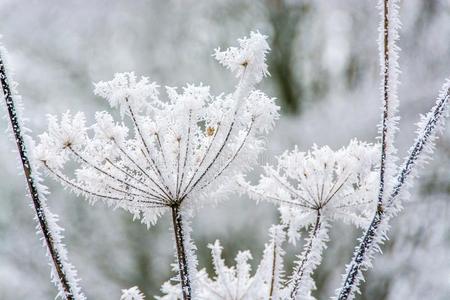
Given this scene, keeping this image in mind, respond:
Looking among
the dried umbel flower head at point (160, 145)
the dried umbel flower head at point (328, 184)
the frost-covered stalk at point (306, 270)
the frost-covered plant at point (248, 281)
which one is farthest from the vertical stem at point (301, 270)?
the dried umbel flower head at point (160, 145)

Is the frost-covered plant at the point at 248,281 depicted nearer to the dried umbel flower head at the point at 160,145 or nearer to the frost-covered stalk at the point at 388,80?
the dried umbel flower head at the point at 160,145

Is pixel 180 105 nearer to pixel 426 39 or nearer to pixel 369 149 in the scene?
pixel 369 149

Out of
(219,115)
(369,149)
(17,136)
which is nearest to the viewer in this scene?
(17,136)

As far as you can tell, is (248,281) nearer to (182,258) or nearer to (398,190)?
(182,258)

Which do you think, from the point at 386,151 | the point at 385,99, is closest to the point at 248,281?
the point at 386,151

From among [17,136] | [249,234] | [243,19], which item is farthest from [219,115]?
[243,19]

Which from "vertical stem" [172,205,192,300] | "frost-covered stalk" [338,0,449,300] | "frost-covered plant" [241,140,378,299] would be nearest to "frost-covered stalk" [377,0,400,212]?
"frost-covered stalk" [338,0,449,300]

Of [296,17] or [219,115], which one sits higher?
[296,17]
